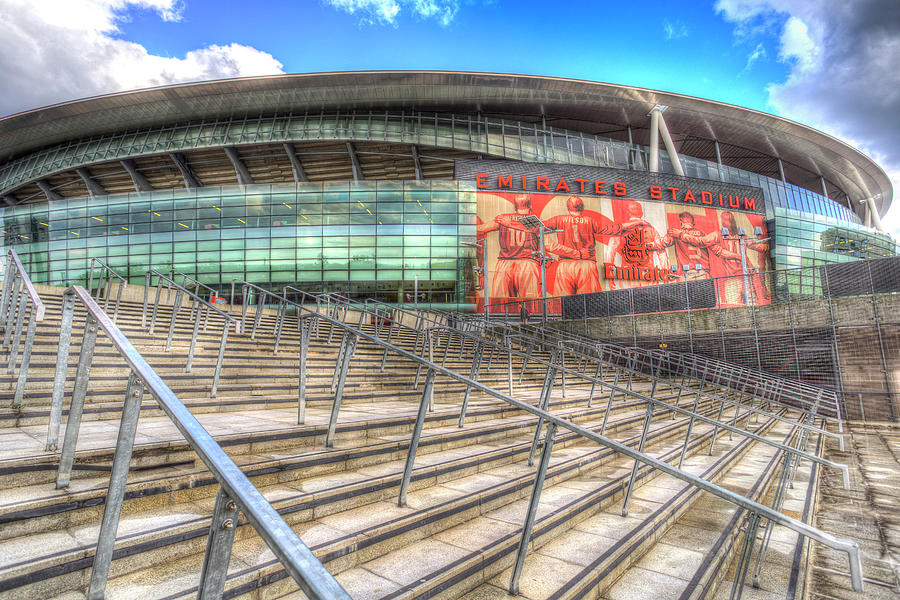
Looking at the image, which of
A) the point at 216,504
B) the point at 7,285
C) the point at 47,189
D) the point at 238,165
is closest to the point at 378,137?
the point at 238,165

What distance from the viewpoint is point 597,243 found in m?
29.8

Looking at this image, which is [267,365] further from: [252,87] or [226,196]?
[252,87]

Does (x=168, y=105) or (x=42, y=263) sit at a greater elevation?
(x=168, y=105)

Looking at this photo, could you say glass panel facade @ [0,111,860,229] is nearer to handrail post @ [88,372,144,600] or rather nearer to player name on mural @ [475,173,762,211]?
player name on mural @ [475,173,762,211]

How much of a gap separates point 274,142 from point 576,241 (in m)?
22.3

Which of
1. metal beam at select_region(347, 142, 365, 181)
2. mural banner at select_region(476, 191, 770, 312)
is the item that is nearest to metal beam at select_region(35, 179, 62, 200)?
metal beam at select_region(347, 142, 365, 181)

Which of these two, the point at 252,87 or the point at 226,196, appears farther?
the point at 252,87

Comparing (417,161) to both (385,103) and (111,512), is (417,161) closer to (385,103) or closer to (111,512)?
(385,103)

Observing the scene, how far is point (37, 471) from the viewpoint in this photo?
2799 mm

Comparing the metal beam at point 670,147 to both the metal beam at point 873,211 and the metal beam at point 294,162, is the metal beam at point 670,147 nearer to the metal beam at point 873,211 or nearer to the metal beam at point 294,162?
the metal beam at point 294,162

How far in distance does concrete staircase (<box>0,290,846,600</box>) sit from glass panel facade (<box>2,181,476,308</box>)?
71.3 ft

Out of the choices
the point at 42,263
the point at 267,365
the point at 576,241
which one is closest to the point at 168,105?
the point at 42,263

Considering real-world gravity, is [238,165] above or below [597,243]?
above

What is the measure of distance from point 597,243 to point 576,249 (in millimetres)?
1563
